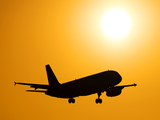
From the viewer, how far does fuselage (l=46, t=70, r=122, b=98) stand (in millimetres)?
72188

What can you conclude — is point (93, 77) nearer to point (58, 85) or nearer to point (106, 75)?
point (106, 75)

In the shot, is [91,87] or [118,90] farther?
[118,90]

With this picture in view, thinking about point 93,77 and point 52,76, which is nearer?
point 93,77

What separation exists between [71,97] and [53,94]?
16.3ft

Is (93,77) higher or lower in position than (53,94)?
higher

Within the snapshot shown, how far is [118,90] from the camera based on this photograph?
77.6 metres

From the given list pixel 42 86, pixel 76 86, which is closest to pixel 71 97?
pixel 76 86

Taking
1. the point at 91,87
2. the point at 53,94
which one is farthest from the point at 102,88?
the point at 53,94

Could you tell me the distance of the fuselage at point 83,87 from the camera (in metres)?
Result: 72.2

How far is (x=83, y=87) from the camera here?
72125mm

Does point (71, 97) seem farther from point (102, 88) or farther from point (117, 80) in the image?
point (117, 80)

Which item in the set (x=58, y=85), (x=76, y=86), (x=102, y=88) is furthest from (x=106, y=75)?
(x=58, y=85)

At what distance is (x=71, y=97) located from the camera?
74.1 meters

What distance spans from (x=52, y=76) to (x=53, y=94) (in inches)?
268
